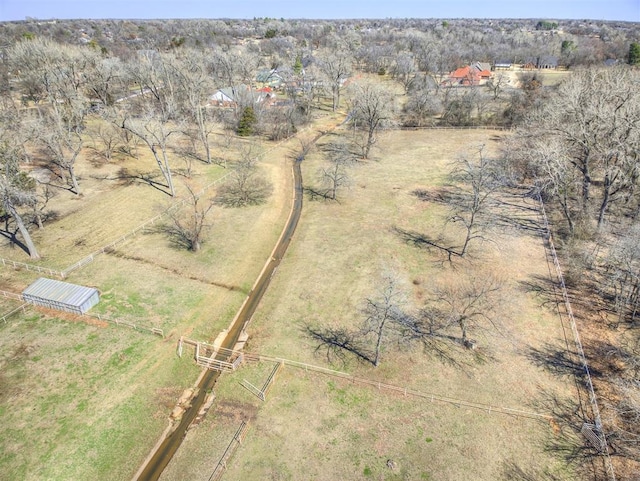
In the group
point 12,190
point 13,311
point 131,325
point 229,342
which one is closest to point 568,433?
point 229,342

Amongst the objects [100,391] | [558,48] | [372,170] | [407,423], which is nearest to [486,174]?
[372,170]

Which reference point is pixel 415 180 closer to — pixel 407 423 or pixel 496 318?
pixel 496 318

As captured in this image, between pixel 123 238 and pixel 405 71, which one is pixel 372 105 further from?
pixel 405 71

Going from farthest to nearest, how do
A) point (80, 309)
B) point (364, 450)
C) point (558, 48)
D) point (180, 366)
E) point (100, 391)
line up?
point (558, 48)
point (80, 309)
point (180, 366)
point (100, 391)
point (364, 450)

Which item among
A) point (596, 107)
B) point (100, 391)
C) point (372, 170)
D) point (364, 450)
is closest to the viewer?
point (364, 450)

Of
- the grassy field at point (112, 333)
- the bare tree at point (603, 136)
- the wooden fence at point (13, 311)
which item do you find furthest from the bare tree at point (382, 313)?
the wooden fence at point (13, 311)

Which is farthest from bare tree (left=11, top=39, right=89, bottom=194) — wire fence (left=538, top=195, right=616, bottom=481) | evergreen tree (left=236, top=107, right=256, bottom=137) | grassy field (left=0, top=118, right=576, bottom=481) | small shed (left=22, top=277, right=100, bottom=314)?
wire fence (left=538, top=195, right=616, bottom=481)
